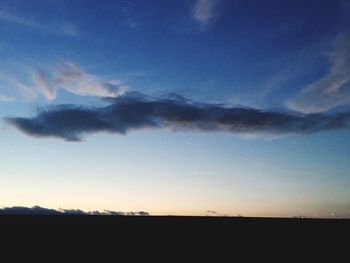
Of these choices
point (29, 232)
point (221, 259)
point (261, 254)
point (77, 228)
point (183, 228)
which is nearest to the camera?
point (221, 259)

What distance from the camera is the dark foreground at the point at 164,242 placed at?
14.1m

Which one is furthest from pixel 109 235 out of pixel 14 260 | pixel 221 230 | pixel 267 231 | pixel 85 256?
pixel 267 231

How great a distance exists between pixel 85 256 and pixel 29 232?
4.49 metres

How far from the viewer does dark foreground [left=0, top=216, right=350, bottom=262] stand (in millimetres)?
14141

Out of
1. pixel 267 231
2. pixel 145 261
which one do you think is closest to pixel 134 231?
pixel 145 261

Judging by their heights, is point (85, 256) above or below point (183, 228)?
below

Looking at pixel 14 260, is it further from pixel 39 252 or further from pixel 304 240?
pixel 304 240

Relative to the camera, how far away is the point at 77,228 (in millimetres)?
18344

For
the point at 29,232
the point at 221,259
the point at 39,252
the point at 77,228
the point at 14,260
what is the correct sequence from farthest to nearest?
the point at 77,228 → the point at 29,232 → the point at 221,259 → the point at 39,252 → the point at 14,260

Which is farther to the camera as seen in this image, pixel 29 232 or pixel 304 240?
pixel 304 240

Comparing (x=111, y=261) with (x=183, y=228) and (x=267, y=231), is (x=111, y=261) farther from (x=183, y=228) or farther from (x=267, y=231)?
(x=267, y=231)

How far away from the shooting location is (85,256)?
13680mm

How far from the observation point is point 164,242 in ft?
54.1

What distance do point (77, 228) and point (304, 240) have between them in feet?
36.6
